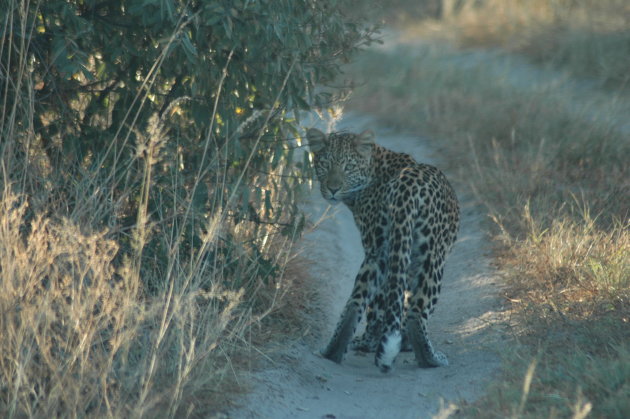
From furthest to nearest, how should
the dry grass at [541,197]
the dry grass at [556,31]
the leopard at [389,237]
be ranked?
the dry grass at [556,31], the leopard at [389,237], the dry grass at [541,197]

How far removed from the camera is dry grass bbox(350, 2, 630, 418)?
4301 mm

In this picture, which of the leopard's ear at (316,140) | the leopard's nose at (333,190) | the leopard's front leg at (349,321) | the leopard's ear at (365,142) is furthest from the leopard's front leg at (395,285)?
the leopard's ear at (316,140)

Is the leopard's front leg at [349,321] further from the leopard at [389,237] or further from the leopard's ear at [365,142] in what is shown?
the leopard's ear at [365,142]

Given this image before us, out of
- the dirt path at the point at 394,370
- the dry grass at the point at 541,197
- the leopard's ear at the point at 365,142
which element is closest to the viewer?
the dry grass at the point at 541,197

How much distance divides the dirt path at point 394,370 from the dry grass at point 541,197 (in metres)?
0.23

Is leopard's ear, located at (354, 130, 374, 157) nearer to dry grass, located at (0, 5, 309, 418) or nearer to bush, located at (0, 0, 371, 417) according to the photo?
bush, located at (0, 0, 371, 417)

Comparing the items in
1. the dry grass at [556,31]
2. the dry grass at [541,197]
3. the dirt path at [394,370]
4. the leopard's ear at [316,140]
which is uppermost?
the leopard's ear at [316,140]

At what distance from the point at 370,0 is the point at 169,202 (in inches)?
89.3

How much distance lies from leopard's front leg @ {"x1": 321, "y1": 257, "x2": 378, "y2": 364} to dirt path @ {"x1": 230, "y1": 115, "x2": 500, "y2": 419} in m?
0.08

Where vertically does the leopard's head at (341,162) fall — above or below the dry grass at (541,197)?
above

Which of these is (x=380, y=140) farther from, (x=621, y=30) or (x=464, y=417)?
(x=464, y=417)

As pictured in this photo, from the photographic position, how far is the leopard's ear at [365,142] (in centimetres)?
599

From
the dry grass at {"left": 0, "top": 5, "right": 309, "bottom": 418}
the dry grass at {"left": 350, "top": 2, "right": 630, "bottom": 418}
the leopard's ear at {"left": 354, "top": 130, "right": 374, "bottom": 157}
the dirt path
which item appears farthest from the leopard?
the dry grass at {"left": 0, "top": 5, "right": 309, "bottom": 418}

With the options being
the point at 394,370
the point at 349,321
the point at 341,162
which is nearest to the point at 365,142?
the point at 341,162
